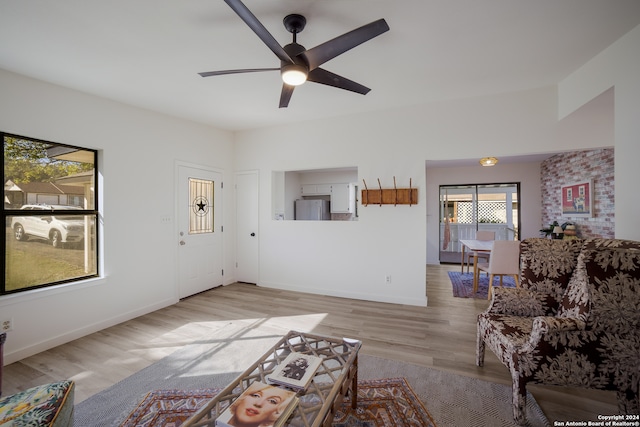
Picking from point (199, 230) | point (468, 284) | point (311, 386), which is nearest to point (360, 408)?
point (311, 386)

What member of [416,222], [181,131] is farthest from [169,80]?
[416,222]

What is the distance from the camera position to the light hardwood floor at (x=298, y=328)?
2.06 m

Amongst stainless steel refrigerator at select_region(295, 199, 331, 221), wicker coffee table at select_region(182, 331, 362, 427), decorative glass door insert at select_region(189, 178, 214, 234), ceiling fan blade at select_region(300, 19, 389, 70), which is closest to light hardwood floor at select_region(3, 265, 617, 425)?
wicker coffee table at select_region(182, 331, 362, 427)

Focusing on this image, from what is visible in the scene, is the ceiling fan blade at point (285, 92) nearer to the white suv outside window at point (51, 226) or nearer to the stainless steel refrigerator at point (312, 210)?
the white suv outside window at point (51, 226)

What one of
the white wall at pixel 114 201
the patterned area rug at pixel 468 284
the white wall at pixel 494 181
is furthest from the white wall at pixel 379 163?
the white wall at pixel 494 181

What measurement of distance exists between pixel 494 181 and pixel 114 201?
734 centimetres

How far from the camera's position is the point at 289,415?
119cm

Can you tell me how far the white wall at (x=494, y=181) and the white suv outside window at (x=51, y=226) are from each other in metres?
6.68

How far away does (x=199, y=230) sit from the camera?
4.34m

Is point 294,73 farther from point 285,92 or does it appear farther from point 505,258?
point 505,258

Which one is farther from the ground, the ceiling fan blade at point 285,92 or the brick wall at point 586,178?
the ceiling fan blade at point 285,92

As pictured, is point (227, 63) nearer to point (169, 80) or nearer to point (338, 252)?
point (169, 80)

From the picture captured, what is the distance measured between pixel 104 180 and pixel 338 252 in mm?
3126

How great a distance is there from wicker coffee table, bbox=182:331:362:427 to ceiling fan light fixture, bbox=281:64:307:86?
1.84 m
